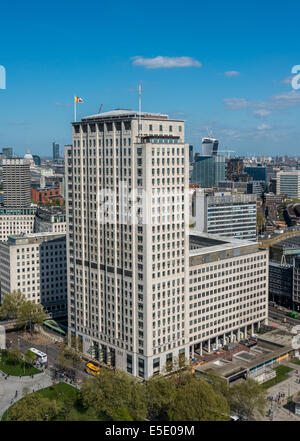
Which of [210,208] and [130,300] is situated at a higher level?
[210,208]

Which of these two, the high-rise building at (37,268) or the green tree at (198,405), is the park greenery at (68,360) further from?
the high-rise building at (37,268)

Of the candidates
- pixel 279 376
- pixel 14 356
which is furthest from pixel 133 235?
pixel 279 376

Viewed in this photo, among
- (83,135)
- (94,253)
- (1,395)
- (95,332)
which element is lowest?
(1,395)

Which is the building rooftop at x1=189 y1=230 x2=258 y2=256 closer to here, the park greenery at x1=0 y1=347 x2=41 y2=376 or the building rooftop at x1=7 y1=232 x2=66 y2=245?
the building rooftop at x1=7 y1=232 x2=66 y2=245

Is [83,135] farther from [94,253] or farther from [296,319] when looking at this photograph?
[296,319]

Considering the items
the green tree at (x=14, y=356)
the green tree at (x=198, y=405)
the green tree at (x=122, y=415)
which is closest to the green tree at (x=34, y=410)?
the green tree at (x=122, y=415)

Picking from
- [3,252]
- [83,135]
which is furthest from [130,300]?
[3,252]

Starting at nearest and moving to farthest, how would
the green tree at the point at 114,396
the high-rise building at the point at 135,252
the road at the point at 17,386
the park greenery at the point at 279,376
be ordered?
the green tree at the point at 114,396 < the road at the point at 17,386 < the high-rise building at the point at 135,252 < the park greenery at the point at 279,376
